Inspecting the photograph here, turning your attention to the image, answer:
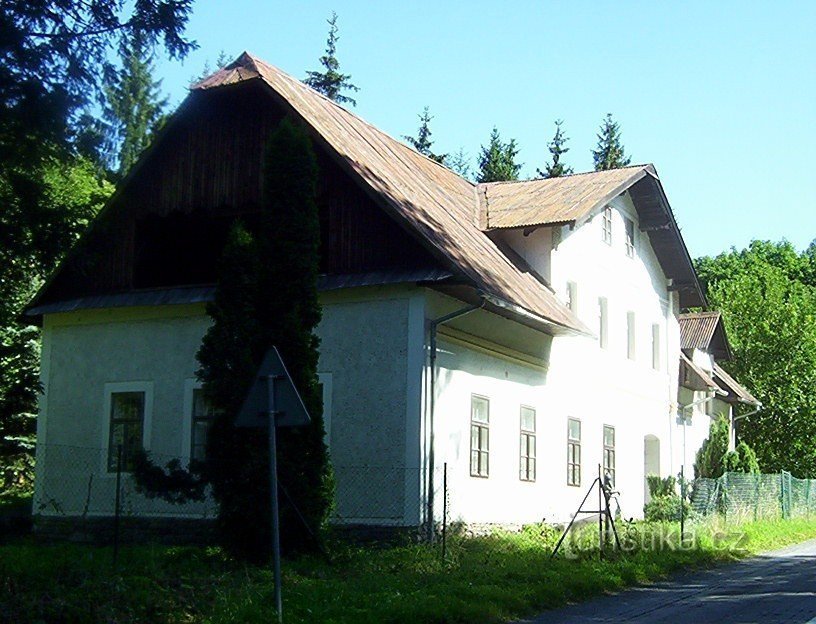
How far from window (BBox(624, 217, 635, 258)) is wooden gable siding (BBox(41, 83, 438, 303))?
1069cm

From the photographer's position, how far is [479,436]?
20641 mm

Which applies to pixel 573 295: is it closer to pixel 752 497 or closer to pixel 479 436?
pixel 479 436

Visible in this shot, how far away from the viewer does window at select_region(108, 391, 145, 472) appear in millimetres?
21234

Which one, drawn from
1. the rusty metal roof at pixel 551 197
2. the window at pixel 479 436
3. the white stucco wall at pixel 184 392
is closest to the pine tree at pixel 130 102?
the white stucco wall at pixel 184 392

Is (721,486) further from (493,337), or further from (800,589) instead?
(800,589)

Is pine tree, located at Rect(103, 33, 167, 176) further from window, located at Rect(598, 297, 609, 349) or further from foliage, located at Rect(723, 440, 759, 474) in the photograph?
foliage, located at Rect(723, 440, 759, 474)

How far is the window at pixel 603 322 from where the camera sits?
26.5 metres

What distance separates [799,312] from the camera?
46.2 m

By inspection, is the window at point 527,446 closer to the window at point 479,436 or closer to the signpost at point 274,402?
the window at point 479,436

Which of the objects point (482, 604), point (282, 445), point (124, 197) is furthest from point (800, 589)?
point (124, 197)

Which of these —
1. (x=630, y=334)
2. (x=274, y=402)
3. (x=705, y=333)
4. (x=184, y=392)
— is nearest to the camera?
(x=274, y=402)

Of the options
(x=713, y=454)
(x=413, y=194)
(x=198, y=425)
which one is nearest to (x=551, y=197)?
(x=413, y=194)

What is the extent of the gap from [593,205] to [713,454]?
14296 millimetres

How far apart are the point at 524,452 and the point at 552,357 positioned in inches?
89.7
